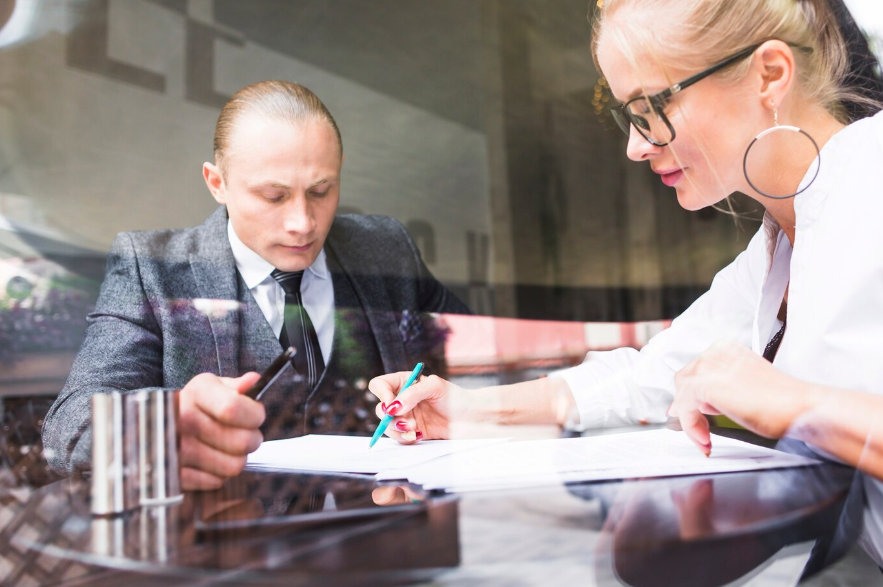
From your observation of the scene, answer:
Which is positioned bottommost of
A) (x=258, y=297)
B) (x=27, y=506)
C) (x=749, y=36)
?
(x=27, y=506)

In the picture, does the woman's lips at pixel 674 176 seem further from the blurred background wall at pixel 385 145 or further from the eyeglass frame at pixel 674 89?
the blurred background wall at pixel 385 145

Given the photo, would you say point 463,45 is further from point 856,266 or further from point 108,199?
point 856,266

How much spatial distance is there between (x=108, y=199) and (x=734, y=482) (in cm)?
74

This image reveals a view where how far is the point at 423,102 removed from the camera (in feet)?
3.56

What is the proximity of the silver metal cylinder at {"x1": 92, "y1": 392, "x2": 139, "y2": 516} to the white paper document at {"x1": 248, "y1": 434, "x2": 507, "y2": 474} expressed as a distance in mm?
156

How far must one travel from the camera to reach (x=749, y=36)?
0.69 metres

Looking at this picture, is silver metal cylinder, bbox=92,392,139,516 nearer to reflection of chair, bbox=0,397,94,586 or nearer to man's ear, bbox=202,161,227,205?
reflection of chair, bbox=0,397,94,586

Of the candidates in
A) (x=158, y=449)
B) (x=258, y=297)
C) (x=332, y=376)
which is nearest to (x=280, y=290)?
(x=258, y=297)

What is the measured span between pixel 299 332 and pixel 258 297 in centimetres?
7

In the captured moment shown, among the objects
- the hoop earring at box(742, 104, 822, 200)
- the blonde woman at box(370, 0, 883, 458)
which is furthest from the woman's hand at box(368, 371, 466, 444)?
the hoop earring at box(742, 104, 822, 200)

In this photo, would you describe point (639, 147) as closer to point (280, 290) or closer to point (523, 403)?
point (523, 403)

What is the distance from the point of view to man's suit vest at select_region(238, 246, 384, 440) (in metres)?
0.79

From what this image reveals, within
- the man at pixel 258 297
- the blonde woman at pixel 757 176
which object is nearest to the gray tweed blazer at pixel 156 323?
the man at pixel 258 297

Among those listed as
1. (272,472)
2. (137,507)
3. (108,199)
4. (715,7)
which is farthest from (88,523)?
(715,7)
